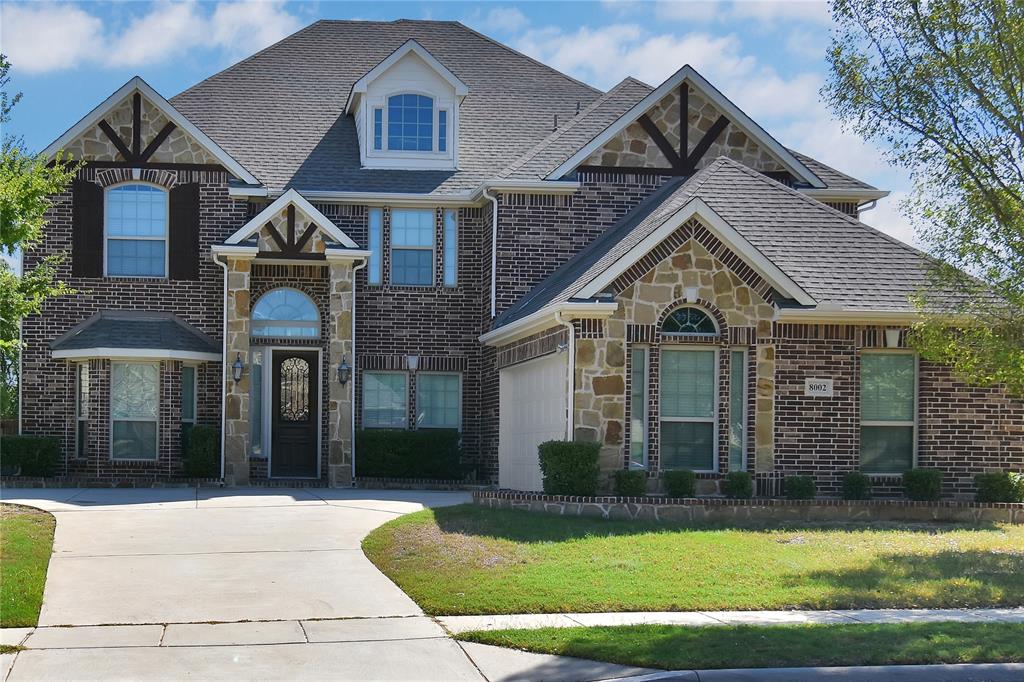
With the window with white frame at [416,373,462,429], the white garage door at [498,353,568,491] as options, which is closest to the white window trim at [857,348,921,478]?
the white garage door at [498,353,568,491]

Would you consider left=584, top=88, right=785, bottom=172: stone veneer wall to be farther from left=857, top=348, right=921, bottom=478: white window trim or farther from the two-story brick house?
left=857, top=348, right=921, bottom=478: white window trim

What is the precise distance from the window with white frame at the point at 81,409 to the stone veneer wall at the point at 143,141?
4094 mm

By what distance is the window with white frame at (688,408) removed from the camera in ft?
60.2

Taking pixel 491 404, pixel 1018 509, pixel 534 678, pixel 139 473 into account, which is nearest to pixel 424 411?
pixel 491 404

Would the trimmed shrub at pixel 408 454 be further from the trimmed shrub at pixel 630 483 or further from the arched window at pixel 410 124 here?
the trimmed shrub at pixel 630 483

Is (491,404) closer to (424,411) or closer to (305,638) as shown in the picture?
(424,411)

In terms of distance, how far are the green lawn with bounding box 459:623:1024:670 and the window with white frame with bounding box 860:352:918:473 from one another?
8569mm

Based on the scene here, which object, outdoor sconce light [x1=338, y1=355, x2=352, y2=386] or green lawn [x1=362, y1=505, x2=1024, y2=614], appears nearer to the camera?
green lawn [x1=362, y1=505, x2=1024, y2=614]

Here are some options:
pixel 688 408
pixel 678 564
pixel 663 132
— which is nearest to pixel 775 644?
pixel 678 564

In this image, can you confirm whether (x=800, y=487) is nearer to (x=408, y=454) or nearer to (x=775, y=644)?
(x=408, y=454)

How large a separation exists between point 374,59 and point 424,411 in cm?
930

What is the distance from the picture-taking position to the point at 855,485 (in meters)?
18.3

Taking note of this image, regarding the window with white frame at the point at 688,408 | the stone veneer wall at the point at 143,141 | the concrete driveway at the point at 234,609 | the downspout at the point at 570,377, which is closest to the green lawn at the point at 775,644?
the concrete driveway at the point at 234,609

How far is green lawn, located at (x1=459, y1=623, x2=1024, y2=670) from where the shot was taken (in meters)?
9.16
